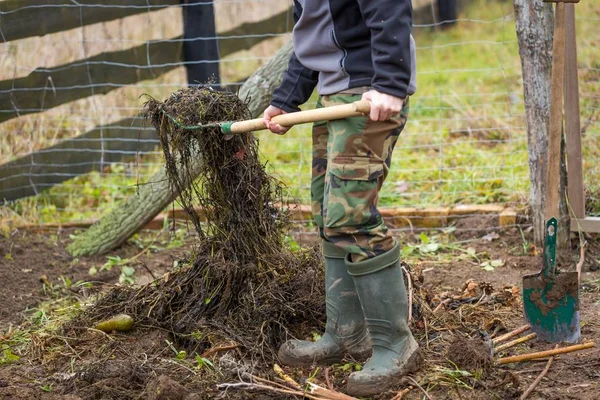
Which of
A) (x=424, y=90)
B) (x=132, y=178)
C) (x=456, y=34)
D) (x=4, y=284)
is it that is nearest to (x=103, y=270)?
(x=4, y=284)

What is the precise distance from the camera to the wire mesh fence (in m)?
5.66

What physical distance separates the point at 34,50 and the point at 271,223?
144 inches

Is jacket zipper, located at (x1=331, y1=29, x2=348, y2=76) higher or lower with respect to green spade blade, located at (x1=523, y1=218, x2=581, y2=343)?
higher

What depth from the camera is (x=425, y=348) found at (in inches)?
136

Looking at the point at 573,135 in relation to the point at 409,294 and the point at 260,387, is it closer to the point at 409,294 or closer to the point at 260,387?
the point at 409,294

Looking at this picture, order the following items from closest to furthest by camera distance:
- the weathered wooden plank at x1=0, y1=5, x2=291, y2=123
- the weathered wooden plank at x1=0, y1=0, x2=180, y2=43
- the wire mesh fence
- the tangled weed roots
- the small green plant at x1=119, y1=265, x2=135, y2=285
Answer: the tangled weed roots
the small green plant at x1=119, y1=265, x2=135, y2=285
the weathered wooden plank at x1=0, y1=0, x2=180, y2=43
the wire mesh fence
the weathered wooden plank at x1=0, y1=5, x2=291, y2=123

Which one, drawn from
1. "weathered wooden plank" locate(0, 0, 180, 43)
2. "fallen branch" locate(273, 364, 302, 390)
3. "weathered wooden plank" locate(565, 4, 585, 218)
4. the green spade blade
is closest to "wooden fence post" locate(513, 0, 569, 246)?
"weathered wooden plank" locate(565, 4, 585, 218)

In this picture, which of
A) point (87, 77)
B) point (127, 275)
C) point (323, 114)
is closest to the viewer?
point (323, 114)

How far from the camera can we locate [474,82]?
8.12m

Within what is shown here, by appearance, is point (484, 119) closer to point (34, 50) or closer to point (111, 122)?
point (111, 122)

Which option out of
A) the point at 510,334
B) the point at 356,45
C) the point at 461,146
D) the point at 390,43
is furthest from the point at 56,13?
the point at 510,334

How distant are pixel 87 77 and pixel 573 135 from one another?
3619 mm

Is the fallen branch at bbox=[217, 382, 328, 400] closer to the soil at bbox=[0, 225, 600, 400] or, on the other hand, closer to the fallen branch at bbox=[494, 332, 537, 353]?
the soil at bbox=[0, 225, 600, 400]

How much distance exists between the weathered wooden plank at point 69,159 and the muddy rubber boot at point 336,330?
276 cm
